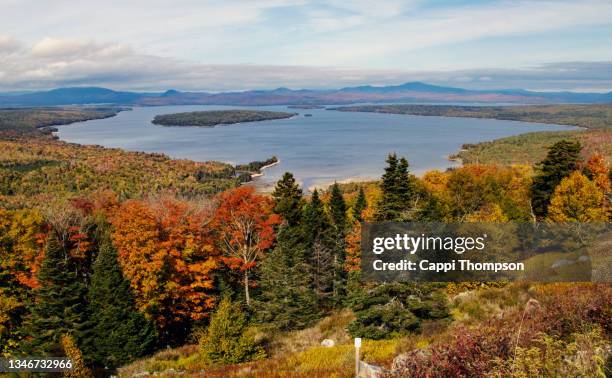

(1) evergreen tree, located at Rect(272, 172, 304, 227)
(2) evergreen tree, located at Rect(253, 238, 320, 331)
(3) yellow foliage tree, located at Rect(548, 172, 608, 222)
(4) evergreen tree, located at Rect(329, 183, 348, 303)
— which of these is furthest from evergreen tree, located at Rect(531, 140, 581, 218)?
(2) evergreen tree, located at Rect(253, 238, 320, 331)

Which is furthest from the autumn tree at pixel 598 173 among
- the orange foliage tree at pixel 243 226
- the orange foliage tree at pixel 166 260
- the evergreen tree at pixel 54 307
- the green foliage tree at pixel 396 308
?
the evergreen tree at pixel 54 307

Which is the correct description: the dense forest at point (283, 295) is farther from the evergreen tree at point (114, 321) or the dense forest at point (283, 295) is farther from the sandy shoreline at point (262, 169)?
the sandy shoreline at point (262, 169)

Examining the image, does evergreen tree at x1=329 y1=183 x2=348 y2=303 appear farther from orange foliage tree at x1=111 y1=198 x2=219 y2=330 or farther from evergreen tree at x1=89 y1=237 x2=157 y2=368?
evergreen tree at x1=89 y1=237 x2=157 y2=368

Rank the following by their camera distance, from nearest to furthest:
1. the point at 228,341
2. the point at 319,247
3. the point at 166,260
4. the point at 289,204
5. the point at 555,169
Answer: the point at 228,341 < the point at 166,260 < the point at 319,247 < the point at 289,204 < the point at 555,169

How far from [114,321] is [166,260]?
450 centimetres

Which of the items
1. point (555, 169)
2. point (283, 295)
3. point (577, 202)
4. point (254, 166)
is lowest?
point (254, 166)

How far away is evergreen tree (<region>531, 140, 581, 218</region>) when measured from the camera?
40.3 metres

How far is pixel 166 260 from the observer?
26156 mm

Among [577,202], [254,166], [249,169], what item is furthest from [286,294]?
[254,166]

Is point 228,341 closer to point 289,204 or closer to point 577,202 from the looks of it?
point 289,204

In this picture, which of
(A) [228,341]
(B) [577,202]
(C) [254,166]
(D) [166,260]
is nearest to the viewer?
(A) [228,341]

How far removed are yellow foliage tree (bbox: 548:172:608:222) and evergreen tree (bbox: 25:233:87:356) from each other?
34.7 metres

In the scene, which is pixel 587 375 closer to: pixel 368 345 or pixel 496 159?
pixel 368 345

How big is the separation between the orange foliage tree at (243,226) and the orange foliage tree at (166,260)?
2699 mm
